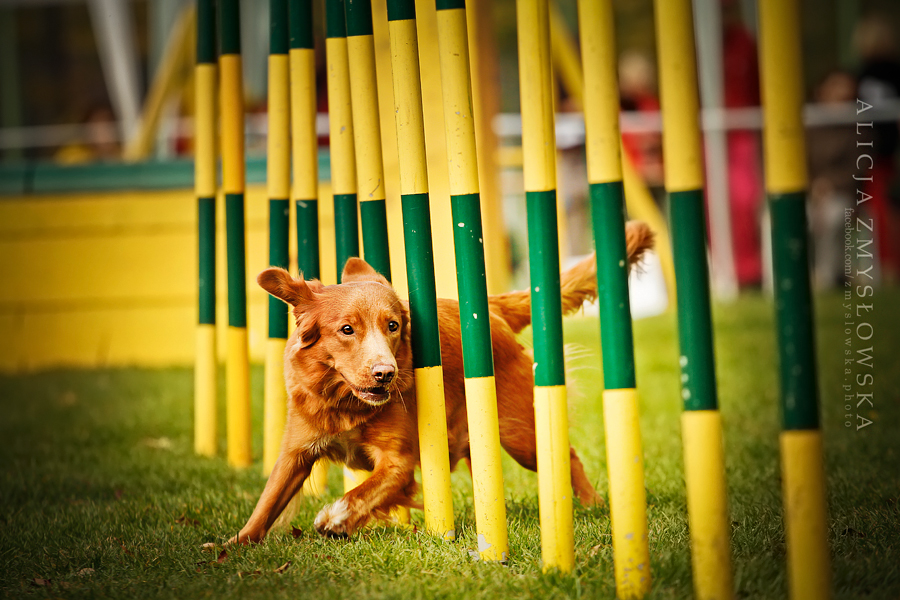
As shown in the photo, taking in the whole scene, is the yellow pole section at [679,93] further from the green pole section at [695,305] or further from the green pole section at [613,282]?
the green pole section at [613,282]

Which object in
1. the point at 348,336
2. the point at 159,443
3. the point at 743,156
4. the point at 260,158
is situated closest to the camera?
the point at 348,336

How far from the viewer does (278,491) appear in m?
2.48

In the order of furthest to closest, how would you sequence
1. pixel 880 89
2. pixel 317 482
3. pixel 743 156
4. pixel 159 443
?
pixel 743 156
pixel 880 89
pixel 159 443
pixel 317 482

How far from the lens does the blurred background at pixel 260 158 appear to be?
6.12m

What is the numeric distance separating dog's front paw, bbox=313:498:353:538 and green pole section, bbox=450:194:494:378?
0.55 metres

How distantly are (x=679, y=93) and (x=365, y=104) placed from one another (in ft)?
3.21

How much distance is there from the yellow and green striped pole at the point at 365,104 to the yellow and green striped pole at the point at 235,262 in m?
1.25

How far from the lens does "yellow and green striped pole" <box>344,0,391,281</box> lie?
2.31 meters

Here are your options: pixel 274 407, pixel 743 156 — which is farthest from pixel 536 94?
pixel 743 156

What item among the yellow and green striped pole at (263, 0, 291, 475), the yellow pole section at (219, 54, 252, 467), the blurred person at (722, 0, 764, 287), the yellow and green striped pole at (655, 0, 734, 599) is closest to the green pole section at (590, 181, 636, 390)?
the yellow and green striped pole at (655, 0, 734, 599)

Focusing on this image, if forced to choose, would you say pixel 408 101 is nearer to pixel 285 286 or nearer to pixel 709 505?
pixel 285 286

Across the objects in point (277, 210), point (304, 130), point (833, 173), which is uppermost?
point (833, 173)

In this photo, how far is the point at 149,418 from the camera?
454 centimetres

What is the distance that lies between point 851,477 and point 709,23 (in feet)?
22.6
